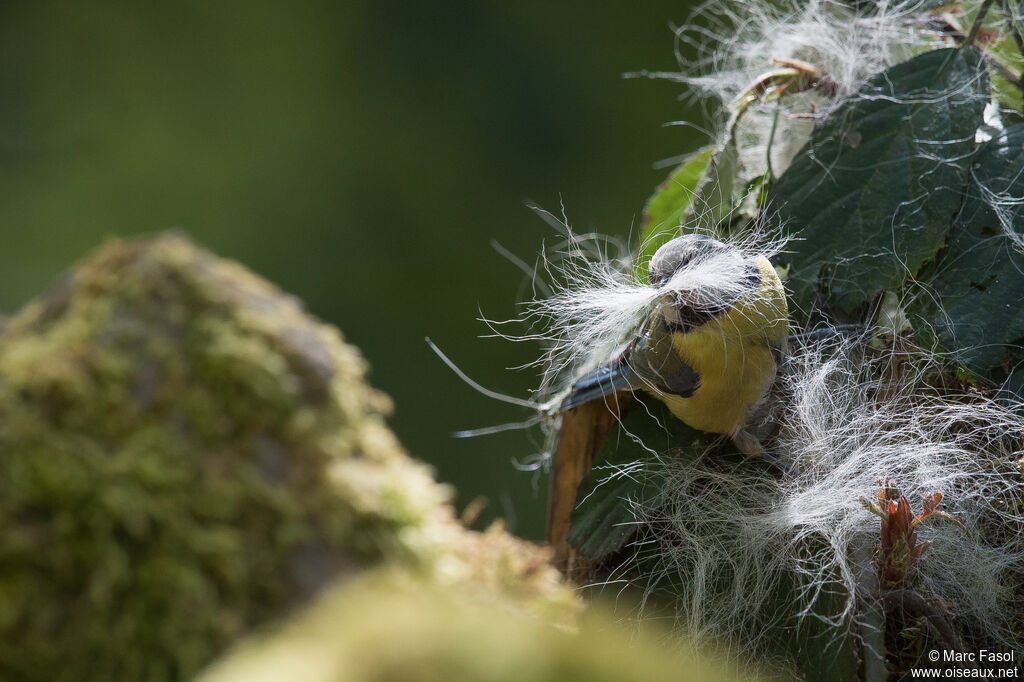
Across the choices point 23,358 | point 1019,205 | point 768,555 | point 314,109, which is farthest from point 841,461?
point 314,109

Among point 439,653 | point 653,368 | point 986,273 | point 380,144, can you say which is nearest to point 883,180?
point 986,273

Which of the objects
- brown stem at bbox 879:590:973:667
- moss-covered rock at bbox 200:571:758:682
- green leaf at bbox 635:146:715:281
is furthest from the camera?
green leaf at bbox 635:146:715:281

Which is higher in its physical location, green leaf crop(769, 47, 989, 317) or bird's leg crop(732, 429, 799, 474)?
green leaf crop(769, 47, 989, 317)

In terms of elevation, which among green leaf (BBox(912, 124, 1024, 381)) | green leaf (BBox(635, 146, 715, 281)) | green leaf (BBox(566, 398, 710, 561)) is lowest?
green leaf (BBox(566, 398, 710, 561))

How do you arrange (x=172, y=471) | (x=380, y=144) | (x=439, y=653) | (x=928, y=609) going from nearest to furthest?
(x=439, y=653)
(x=928, y=609)
(x=172, y=471)
(x=380, y=144)

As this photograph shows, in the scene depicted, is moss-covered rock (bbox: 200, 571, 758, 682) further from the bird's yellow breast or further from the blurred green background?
the blurred green background

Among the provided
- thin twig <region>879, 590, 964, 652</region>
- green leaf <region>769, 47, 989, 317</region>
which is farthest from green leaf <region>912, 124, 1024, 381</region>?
thin twig <region>879, 590, 964, 652</region>

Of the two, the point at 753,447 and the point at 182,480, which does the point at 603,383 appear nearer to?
the point at 753,447

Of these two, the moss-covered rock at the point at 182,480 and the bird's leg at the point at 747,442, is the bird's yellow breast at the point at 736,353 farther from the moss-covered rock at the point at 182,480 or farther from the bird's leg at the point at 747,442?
the moss-covered rock at the point at 182,480
